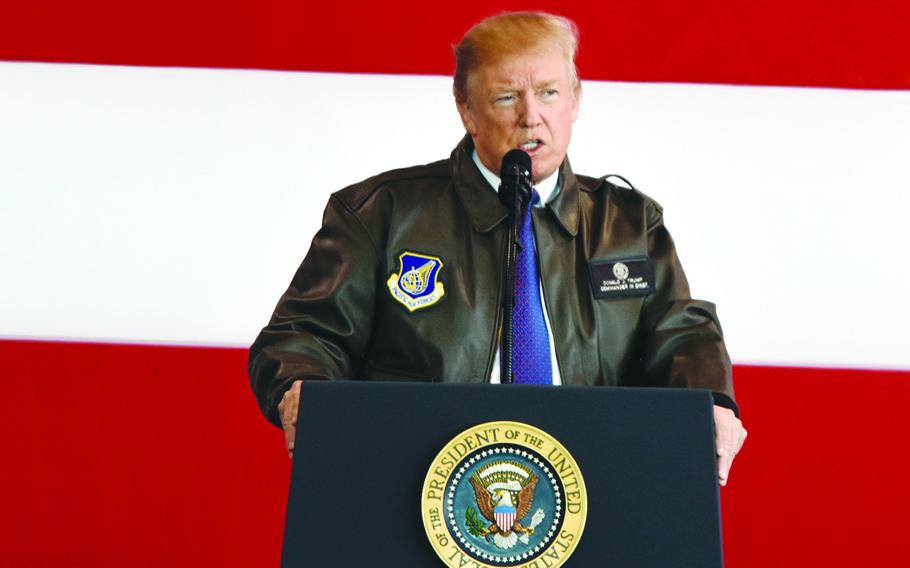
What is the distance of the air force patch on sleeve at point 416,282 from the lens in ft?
5.81

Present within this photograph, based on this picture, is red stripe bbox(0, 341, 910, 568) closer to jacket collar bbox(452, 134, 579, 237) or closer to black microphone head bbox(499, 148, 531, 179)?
jacket collar bbox(452, 134, 579, 237)

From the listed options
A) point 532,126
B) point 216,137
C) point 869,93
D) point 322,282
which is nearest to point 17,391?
point 216,137

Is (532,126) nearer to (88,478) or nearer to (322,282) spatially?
(322,282)

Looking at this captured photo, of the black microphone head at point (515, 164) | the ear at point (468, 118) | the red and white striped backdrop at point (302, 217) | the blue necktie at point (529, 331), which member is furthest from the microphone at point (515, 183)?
the red and white striped backdrop at point (302, 217)

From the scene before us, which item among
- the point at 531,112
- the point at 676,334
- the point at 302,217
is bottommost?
the point at 676,334

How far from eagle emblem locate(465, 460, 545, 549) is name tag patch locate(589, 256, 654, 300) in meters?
0.68

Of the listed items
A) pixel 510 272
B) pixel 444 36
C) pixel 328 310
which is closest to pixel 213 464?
pixel 328 310

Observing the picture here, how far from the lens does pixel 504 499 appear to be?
114cm

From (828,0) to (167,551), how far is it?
205 centimetres

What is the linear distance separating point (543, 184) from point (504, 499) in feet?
2.79

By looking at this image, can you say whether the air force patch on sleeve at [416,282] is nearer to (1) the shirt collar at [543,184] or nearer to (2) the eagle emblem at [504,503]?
(1) the shirt collar at [543,184]

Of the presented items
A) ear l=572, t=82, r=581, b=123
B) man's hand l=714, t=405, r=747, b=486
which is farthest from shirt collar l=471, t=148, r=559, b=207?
man's hand l=714, t=405, r=747, b=486

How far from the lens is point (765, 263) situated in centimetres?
259

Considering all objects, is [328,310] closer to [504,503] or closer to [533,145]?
[533,145]
